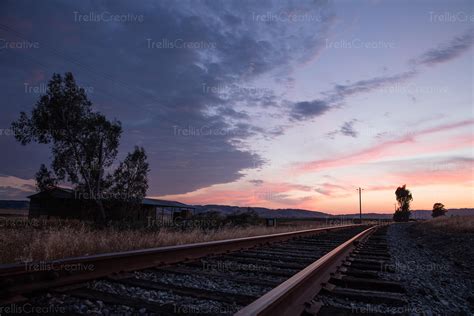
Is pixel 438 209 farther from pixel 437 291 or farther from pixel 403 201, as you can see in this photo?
pixel 437 291

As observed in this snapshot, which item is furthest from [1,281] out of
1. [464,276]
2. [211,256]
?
[464,276]

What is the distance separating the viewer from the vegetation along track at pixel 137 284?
323 centimetres

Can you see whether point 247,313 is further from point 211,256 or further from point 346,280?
point 211,256

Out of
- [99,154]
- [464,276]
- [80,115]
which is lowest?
[464,276]

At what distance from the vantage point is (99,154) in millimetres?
28953

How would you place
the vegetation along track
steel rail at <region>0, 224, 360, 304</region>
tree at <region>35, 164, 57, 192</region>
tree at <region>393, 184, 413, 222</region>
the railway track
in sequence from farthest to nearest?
tree at <region>393, 184, 413, 222</region> < tree at <region>35, 164, 57, 192</region> < steel rail at <region>0, 224, 360, 304</region> < the vegetation along track < the railway track

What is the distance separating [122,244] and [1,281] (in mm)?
4082

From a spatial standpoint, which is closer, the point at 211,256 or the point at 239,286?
the point at 239,286

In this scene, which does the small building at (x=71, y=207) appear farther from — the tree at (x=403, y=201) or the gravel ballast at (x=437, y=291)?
the tree at (x=403, y=201)

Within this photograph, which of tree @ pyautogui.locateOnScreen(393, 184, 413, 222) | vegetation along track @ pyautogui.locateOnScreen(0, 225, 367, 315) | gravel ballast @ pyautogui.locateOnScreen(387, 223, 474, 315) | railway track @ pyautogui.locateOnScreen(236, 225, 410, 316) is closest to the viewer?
railway track @ pyautogui.locateOnScreen(236, 225, 410, 316)

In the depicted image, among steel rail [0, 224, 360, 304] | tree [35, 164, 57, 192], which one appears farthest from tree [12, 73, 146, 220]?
steel rail [0, 224, 360, 304]

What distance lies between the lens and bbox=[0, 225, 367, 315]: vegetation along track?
3.23 metres

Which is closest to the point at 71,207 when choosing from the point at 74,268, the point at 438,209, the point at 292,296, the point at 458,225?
the point at 458,225

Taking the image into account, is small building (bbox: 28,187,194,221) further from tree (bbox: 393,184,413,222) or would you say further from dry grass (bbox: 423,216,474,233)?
tree (bbox: 393,184,413,222)
